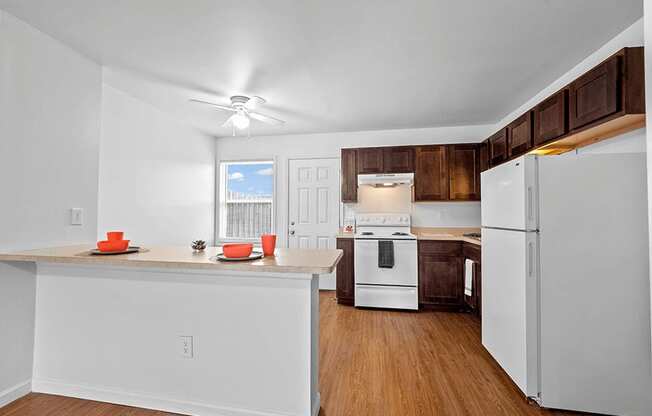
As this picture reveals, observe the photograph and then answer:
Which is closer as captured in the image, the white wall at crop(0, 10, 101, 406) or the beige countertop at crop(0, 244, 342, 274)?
the beige countertop at crop(0, 244, 342, 274)

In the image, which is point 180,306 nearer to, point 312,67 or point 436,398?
point 436,398

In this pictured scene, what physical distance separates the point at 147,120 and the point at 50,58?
1.29 m

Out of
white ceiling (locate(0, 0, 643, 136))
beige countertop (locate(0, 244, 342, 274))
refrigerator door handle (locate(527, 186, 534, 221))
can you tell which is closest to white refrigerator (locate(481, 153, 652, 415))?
refrigerator door handle (locate(527, 186, 534, 221))

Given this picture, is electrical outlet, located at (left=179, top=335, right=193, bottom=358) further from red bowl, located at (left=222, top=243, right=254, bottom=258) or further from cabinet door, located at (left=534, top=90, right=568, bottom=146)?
cabinet door, located at (left=534, top=90, right=568, bottom=146)

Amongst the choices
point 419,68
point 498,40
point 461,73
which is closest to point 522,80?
point 461,73

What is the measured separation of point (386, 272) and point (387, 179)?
1.23 meters

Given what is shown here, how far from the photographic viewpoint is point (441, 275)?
12.1 ft

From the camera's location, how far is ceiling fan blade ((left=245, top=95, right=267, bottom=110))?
3124mm

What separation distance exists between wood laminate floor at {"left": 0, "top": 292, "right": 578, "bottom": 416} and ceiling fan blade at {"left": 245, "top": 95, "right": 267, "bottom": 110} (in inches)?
98.1

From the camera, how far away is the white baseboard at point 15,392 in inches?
70.9

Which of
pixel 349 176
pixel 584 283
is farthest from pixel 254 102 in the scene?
pixel 584 283

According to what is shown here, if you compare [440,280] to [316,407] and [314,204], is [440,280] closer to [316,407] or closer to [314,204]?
[314,204]

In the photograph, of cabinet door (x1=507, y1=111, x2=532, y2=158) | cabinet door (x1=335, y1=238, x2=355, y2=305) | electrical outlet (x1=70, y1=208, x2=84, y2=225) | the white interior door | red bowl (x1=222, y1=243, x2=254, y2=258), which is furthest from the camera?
the white interior door

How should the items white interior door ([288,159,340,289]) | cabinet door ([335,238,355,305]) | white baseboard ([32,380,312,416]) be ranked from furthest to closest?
white interior door ([288,159,340,289])
cabinet door ([335,238,355,305])
white baseboard ([32,380,312,416])
